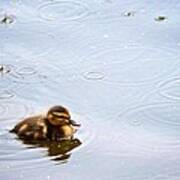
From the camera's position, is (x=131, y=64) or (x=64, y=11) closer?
(x=131, y=64)

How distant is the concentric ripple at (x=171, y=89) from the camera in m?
4.39

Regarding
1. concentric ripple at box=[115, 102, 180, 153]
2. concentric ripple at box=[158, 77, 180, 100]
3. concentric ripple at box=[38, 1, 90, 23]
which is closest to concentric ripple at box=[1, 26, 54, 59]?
concentric ripple at box=[38, 1, 90, 23]

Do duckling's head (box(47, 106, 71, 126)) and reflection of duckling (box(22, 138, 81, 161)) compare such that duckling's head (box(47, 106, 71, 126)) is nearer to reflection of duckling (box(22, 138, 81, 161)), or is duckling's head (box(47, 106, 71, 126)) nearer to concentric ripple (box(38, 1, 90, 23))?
reflection of duckling (box(22, 138, 81, 161))

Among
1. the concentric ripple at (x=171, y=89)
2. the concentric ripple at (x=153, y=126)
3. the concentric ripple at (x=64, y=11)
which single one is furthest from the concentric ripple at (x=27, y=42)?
the concentric ripple at (x=153, y=126)

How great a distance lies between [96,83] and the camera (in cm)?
452

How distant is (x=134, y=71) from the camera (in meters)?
4.65

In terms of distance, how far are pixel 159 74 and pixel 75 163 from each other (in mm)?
1011

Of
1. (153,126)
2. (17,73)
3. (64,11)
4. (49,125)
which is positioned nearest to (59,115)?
(49,125)

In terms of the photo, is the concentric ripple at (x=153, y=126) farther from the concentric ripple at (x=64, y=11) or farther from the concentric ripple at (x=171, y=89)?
the concentric ripple at (x=64, y=11)

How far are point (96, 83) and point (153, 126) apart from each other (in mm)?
541

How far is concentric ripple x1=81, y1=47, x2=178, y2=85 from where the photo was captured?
Result: 4586 millimetres

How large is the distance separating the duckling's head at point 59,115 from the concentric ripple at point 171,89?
23.1 inches

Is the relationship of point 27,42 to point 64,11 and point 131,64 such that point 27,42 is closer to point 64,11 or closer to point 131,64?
point 64,11

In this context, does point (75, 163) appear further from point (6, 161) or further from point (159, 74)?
point (159, 74)
